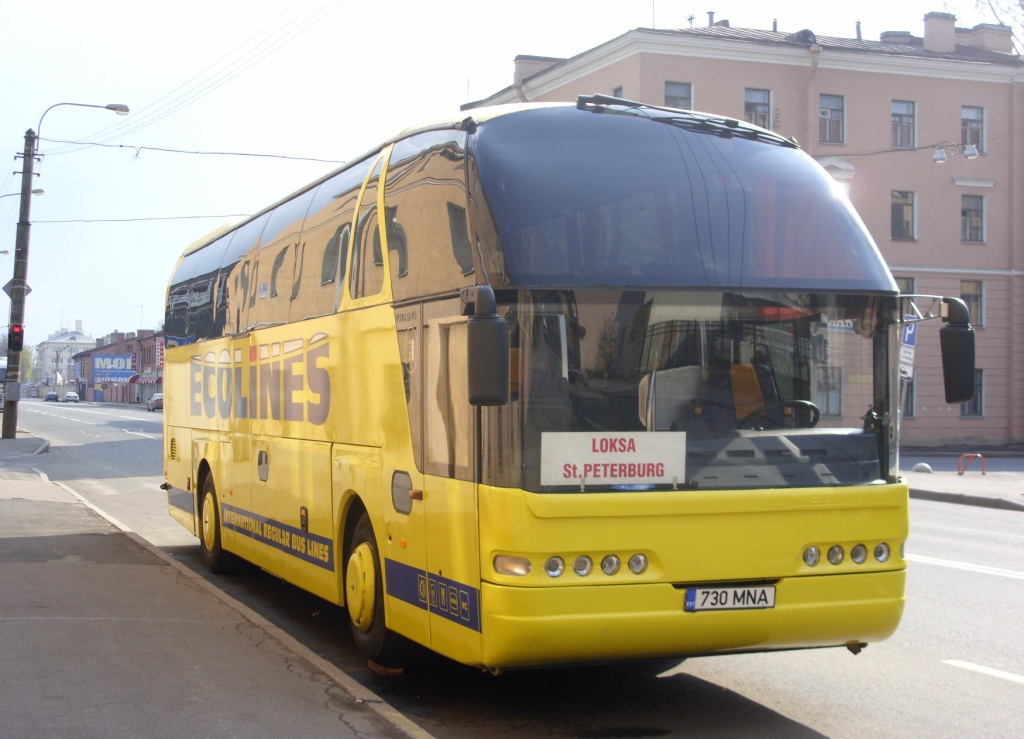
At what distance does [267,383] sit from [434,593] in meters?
4.10

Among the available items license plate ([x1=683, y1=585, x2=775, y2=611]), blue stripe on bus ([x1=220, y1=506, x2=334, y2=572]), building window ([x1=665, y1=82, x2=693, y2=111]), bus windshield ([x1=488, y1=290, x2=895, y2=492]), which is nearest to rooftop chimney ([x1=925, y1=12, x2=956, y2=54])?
building window ([x1=665, y1=82, x2=693, y2=111])

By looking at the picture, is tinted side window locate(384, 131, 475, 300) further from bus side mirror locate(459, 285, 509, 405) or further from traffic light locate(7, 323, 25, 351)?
traffic light locate(7, 323, 25, 351)

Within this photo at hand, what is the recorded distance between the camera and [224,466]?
462 inches

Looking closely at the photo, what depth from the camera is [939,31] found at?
4706 cm

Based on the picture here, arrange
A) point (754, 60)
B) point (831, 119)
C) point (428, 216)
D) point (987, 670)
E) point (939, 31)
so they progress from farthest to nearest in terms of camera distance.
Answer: point (939, 31), point (831, 119), point (754, 60), point (987, 670), point (428, 216)

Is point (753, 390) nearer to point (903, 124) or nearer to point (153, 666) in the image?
point (153, 666)

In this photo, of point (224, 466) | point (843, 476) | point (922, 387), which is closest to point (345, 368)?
point (843, 476)

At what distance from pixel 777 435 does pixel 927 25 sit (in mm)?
45605

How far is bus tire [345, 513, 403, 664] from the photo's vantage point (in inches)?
288

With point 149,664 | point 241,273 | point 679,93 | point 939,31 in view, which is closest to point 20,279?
point 679,93

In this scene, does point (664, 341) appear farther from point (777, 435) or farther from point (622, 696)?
point (622, 696)

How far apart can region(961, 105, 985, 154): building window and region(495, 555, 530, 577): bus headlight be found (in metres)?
43.2

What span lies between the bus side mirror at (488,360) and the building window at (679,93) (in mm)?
35266

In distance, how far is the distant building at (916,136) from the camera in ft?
134
